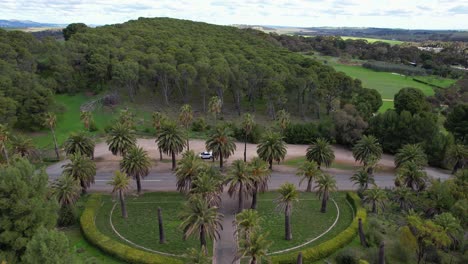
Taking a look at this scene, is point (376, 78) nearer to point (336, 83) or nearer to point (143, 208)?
point (336, 83)

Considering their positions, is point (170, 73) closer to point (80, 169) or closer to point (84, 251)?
point (80, 169)

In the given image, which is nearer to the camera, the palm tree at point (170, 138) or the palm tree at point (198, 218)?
the palm tree at point (198, 218)

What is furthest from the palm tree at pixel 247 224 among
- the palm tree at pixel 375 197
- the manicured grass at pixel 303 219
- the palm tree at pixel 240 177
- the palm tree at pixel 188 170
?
the palm tree at pixel 375 197

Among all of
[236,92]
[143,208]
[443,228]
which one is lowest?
[143,208]

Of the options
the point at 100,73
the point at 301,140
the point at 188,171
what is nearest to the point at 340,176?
the point at 301,140

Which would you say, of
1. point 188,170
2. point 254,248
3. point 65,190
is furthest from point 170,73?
point 254,248

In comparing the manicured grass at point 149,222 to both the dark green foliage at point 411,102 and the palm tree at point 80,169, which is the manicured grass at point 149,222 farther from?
the dark green foliage at point 411,102

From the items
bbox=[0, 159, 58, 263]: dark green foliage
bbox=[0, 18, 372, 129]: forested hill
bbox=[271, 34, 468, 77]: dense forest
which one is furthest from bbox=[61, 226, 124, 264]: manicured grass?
bbox=[271, 34, 468, 77]: dense forest
